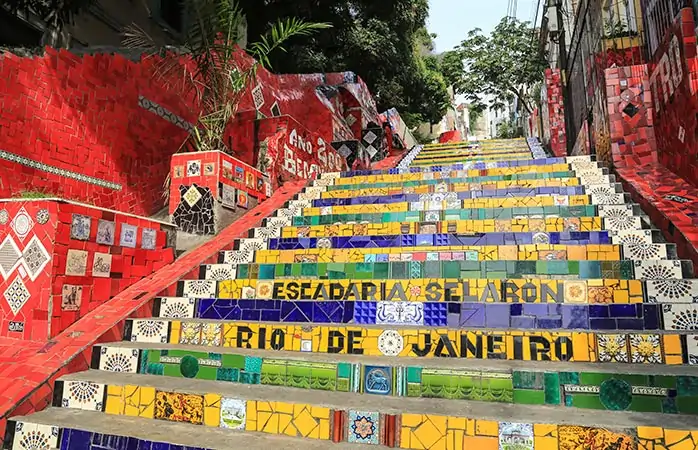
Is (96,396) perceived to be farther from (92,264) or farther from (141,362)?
(92,264)

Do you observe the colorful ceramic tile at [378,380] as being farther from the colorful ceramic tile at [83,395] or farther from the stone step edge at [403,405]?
the colorful ceramic tile at [83,395]

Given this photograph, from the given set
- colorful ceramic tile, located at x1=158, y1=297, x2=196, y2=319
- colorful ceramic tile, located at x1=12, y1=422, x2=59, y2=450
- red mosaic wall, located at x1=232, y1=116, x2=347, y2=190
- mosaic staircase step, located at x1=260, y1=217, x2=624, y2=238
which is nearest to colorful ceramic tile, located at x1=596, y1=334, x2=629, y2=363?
mosaic staircase step, located at x1=260, y1=217, x2=624, y2=238

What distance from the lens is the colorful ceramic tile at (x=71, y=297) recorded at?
2.76m

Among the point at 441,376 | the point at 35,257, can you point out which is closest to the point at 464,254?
the point at 441,376

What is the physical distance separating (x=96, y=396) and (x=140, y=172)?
3758 millimetres

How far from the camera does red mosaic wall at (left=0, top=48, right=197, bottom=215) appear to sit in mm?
4184

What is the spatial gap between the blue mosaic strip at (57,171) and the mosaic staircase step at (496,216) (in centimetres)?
201

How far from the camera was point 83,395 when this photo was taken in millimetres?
2307

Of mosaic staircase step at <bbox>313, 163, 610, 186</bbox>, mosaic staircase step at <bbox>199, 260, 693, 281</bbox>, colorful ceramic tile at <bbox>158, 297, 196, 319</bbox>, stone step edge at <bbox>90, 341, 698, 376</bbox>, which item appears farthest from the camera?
mosaic staircase step at <bbox>313, 163, 610, 186</bbox>

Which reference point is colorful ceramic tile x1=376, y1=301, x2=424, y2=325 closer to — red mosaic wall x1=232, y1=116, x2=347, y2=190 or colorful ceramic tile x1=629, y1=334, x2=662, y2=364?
colorful ceramic tile x1=629, y1=334, x2=662, y2=364

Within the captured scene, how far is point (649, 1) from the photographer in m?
4.78

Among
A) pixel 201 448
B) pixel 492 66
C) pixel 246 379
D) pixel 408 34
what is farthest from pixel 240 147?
pixel 492 66

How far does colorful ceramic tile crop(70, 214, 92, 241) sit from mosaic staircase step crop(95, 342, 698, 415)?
77cm

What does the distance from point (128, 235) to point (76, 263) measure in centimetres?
45
